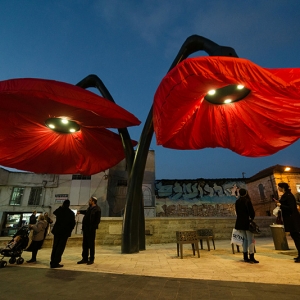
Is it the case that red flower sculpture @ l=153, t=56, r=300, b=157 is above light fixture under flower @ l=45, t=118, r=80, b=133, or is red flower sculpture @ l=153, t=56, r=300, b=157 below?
Answer: below

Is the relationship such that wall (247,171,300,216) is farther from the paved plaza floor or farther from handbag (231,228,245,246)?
the paved plaza floor

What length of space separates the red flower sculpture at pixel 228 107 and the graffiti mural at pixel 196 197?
57.7ft

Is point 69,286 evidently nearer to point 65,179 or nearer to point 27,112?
point 27,112

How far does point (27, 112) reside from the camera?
5488mm

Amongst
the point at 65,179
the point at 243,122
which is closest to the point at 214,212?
the point at 65,179

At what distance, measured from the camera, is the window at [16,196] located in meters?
19.8

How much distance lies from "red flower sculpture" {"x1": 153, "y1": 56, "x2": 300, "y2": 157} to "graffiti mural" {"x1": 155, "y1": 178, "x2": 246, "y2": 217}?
57.7 ft

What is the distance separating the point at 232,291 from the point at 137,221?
Result: 4.57m

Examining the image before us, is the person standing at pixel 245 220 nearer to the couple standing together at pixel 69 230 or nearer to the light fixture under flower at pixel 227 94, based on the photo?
the light fixture under flower at pixel 227 94

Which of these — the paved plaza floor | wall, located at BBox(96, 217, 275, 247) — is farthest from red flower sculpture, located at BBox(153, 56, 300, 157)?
wall, located at BBox(96, 217, 275, 247)

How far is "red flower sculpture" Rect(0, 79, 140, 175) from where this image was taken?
4.12 m

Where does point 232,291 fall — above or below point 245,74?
below

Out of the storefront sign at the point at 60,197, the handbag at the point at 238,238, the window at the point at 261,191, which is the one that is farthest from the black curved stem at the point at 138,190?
the window at the point at 261,191

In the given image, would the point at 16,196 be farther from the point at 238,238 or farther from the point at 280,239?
the point at 280,239
